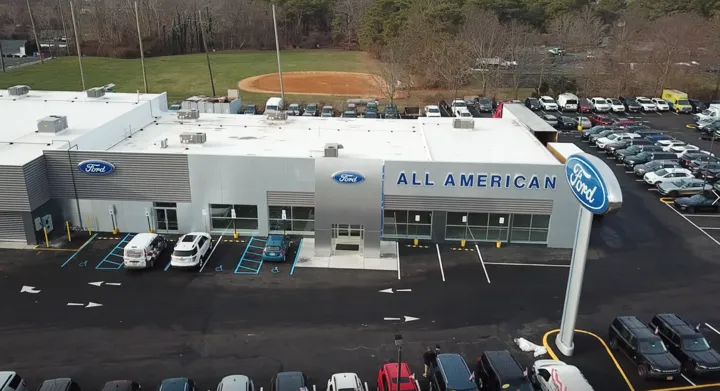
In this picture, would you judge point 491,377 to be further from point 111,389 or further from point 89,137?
point 89,137

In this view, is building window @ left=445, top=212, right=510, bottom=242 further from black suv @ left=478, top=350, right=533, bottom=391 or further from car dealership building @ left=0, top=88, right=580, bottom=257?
Result: black suv @ left=478, top=350, right=533, bottom=391

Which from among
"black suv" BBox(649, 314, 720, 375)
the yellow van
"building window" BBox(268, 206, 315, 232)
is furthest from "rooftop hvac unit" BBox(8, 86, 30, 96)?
the yellow van

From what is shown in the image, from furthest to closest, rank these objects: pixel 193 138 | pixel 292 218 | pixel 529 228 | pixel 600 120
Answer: pixel 600 120
pixel 193 138
pixel 292 218
pixel 529 228

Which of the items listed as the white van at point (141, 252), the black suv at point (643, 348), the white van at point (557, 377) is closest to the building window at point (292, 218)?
the white van at point (141, 252)

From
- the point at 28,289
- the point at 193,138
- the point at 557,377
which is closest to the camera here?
the point at 557,377

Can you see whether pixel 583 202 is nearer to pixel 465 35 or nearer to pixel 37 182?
pixel 37 182

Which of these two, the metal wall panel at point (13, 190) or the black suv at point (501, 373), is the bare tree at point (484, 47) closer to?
the metal wall panel at point (13, 190)

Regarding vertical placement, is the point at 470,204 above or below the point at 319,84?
above

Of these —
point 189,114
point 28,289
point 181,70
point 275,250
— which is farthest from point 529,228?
point 181,70
